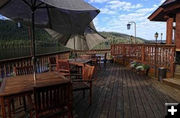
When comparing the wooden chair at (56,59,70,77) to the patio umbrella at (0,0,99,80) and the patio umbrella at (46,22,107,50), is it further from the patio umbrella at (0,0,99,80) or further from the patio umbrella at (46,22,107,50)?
the patio umbrella at (0,0,99,80)

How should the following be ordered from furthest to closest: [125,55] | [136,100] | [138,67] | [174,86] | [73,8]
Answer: [125,55] → [138,67] → [174,86] → [136,100] → [73,8]

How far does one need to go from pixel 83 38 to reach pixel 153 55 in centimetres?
320

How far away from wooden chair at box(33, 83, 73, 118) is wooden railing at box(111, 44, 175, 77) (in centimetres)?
431

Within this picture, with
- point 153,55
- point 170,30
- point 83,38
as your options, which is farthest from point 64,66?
Result: point 170,30

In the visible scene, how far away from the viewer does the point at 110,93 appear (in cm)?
379

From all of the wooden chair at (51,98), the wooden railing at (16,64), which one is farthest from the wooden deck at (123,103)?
the wooden railing at (16,64)

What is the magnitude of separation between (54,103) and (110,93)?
2217 millimetres

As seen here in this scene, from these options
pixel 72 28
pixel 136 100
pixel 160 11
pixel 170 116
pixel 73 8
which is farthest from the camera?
pixel 160 11

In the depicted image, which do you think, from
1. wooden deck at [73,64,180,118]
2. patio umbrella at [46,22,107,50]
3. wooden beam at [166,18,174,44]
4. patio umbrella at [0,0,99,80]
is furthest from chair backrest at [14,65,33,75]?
wooden beam at [166,18,174,44]

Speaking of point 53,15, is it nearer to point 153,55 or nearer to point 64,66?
point 64,66

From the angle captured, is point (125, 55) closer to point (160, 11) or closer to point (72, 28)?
point (160, 11)

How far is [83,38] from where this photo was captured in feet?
15.9

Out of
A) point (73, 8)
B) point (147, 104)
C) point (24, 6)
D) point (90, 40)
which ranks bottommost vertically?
point (147, 104)

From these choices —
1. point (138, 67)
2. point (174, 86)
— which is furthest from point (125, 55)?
point (174, 86)
